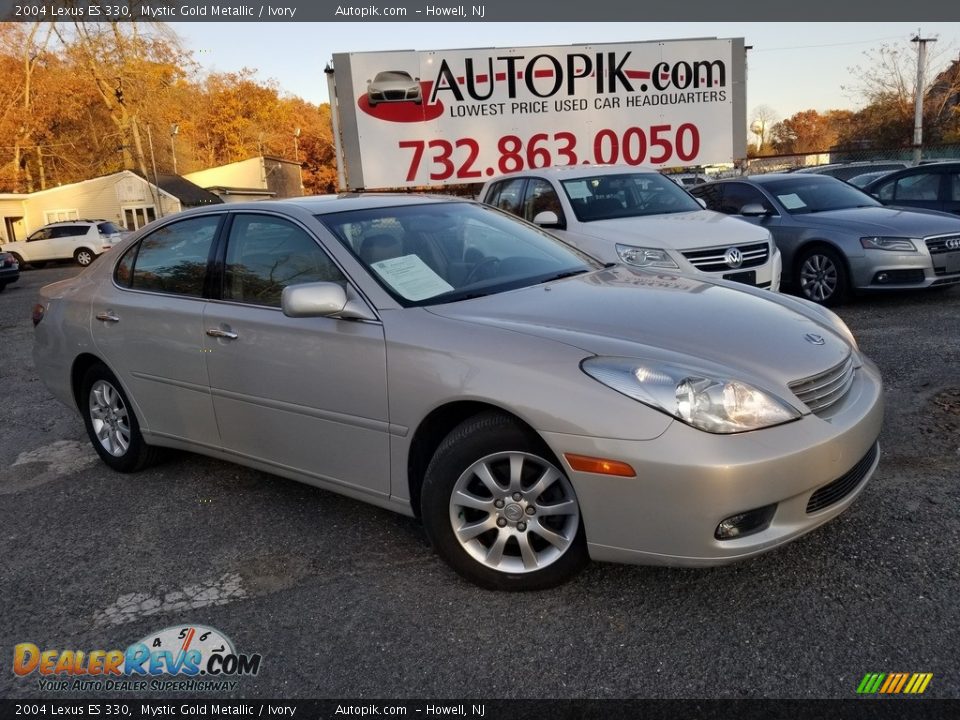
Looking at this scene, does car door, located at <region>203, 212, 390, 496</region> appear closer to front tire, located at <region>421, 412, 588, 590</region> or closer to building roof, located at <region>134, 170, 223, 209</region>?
front tire, located at <region>421, 412, 588, 590</region>

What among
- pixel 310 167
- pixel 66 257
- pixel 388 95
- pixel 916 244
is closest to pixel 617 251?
pixel 916 244

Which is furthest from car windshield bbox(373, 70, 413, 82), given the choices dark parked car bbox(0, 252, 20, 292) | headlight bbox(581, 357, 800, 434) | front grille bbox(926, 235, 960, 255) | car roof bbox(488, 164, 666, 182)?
dark parked car bbox(0, 252, 20, 292)

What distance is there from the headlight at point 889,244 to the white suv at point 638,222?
116cm

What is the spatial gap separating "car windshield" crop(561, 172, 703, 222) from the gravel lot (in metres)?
4.24

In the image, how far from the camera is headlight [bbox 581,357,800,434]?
8.51 feet

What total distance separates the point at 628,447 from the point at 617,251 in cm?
486

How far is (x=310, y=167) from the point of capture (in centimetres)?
7681

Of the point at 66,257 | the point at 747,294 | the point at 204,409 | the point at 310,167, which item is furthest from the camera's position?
the point at 310,167

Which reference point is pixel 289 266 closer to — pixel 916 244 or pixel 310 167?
pixel 916 244

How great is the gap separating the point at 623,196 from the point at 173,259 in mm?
5277

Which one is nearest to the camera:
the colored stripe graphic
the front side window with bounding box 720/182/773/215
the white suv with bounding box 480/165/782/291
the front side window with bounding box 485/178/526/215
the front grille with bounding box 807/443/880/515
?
the colored stripe graphic

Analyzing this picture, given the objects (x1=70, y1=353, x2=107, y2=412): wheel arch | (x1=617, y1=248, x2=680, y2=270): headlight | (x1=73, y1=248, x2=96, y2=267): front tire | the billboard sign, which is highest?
the billboard sign

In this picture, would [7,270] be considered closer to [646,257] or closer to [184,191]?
[646,257]
